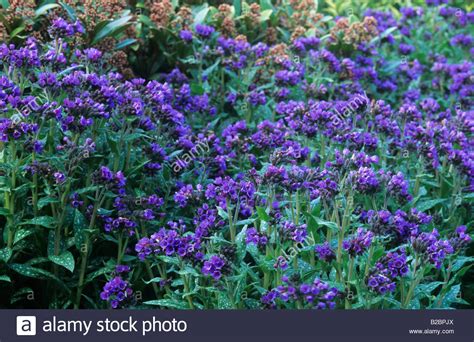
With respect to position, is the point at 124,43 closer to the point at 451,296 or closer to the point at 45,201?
the point at 45,201

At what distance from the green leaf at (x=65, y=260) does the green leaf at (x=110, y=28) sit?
1954mm

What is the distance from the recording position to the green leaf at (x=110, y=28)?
5.31 meters

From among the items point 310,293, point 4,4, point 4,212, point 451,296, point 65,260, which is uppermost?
point 4,4

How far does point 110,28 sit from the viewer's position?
5355mm

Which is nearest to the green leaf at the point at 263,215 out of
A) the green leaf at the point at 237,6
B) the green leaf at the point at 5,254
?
the green leaf at the point at 5,254

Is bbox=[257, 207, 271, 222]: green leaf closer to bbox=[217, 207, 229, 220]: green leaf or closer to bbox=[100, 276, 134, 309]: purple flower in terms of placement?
bbox=[217, 207, 229, 220]: green leaf

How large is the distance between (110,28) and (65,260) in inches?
83.1

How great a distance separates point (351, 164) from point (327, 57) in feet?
6.96

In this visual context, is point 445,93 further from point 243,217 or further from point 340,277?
point 340,277

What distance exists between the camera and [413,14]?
8.01 meters

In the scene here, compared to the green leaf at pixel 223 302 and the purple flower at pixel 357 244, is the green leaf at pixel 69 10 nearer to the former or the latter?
the green leaf at pixel 223 302

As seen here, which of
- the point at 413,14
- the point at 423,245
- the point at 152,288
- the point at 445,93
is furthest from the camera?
the point at 413,14

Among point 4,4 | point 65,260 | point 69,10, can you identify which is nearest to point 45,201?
point 65,260

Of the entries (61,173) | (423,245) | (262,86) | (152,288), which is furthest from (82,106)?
(262,86)
